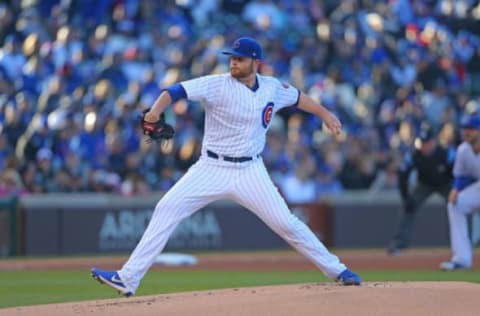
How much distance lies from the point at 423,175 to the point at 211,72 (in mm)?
4372

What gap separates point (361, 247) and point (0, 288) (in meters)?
9.18

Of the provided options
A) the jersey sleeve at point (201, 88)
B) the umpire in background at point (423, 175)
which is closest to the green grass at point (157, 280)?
the jersey sleeve at point (201, 88)

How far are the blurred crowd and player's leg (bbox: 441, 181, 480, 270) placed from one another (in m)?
4.40

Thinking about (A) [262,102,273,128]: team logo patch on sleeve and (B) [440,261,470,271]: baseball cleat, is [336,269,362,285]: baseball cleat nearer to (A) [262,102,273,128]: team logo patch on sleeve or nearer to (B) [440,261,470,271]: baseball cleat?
(A) [262,102,273,128]: team logo patch on sleeve

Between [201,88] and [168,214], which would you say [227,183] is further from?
[201,88]

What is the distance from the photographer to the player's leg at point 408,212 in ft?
53.3

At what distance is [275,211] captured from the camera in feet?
27.2

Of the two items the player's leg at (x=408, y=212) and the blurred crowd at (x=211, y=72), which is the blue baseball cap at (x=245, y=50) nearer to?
the player's leg at (x=408, y=212)

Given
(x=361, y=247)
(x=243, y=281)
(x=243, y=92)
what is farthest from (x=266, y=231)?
(x=243, y=92)

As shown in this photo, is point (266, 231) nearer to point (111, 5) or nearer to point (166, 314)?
point (111, 5)

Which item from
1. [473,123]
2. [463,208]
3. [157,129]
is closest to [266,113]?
[157,129]

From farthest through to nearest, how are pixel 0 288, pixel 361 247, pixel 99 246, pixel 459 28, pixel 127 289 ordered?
pixel 459 28
pixel 361 247
pixel 99 246
pixel 0 288
pixel 127 289

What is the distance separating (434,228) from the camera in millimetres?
19797

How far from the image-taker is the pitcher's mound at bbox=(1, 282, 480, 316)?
23.6 ft
